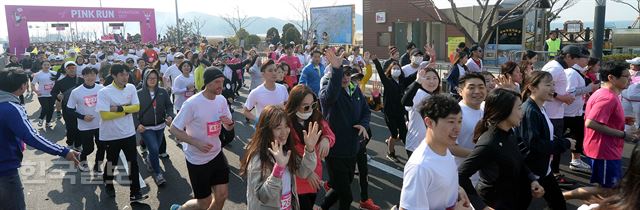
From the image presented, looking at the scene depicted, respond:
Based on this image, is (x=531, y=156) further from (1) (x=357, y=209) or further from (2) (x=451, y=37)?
(2) (x=451, y=37)

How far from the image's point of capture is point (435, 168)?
2.61 metres

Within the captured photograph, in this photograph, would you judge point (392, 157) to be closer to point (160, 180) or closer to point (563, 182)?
point (563, 182)

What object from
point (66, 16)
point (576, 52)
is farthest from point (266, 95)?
point (66, 16)

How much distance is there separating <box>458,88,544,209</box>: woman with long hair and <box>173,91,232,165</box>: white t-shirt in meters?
2.47

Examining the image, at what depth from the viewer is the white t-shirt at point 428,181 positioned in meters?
2.56

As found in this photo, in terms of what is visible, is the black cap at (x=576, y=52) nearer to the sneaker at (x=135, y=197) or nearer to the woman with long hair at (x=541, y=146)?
the woman with long hair at (x=541, y=146)

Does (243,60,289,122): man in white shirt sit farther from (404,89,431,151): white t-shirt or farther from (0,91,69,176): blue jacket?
(0,91,69,176): blue jacket

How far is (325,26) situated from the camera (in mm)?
35781

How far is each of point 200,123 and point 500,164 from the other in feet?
9.11

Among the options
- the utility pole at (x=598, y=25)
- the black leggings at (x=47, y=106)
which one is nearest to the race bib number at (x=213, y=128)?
the utility pole at (x=598, y=25)

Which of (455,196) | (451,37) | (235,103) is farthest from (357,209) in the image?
(451,37)

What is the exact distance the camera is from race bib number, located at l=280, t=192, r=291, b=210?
3.24 meters

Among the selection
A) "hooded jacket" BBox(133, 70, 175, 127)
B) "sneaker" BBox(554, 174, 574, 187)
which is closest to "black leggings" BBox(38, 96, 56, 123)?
"hooded jacket" BBox(133, 70, 175, 127)

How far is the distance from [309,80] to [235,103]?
5.78 meters
